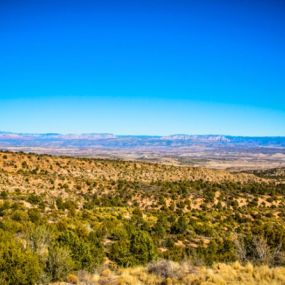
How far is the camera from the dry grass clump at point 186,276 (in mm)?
13703

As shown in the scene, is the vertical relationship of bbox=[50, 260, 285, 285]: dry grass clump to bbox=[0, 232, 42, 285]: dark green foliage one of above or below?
below

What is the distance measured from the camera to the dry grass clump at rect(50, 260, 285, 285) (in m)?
13.7

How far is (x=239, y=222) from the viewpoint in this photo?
3450 centimetres

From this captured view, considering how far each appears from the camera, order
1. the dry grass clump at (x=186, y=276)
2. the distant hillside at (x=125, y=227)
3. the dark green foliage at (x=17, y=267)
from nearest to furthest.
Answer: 1. the dark green foliage at (x=17, y=267)
2. the dry grass clump at (x=186, y=276)
3. the distant hillside at (x=125, y=227)

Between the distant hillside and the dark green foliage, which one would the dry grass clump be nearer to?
the distant hillside

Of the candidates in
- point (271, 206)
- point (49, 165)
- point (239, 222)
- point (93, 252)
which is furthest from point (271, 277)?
point (49, 165)

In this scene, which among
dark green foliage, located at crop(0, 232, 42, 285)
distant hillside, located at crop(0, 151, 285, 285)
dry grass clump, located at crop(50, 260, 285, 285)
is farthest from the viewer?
distant hillside, located at crop(0, 151, 285, 285)

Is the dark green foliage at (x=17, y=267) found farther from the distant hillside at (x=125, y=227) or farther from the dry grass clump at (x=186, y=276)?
the dry grass clump at (x=186, y=276)

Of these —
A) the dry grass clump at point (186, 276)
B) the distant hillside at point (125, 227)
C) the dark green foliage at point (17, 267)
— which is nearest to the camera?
the dark green foliage at point (17, 267)

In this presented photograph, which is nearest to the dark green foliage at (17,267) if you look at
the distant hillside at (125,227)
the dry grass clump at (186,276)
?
the distant hillside at (125,227)

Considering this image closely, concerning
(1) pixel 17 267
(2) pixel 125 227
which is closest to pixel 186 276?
(1) pixel 17 267

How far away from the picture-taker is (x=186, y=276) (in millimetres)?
14172

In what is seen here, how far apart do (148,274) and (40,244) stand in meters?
4.98

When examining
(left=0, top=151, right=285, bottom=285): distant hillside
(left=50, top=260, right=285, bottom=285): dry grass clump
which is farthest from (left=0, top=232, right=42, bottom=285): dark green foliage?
(left=50, top=260, right=285, bottom=285): dry grass clump
